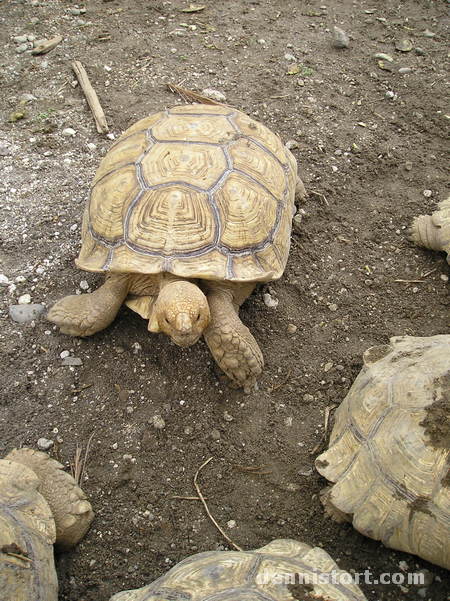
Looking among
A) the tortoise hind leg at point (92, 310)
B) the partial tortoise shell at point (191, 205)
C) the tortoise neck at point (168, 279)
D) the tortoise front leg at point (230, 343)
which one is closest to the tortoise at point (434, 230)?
the partial tortoise shell at point (191, 205)

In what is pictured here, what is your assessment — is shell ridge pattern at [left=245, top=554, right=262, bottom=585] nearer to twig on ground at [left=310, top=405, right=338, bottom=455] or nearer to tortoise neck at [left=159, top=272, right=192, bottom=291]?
twig on ground at [left=310, top=405, right=338, bottom=455]

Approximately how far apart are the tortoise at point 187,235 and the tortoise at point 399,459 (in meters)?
0.73

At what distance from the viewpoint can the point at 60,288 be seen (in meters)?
3.42

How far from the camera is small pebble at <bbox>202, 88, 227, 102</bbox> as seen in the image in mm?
4772

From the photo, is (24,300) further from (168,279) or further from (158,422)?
(158,422)

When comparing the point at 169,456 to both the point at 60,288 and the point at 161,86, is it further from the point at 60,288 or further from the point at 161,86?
the point at 161,86

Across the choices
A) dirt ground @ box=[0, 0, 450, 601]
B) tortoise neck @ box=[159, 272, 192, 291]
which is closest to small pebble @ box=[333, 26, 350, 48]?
dirt ground @ box=[0, 0, 450, 601]

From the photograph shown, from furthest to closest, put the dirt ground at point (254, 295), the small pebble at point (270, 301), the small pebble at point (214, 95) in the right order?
1. the small pebble at point (214, 95)
2. the small pebble at point (270, 301)
3. the dirt ground at point (254, 295)

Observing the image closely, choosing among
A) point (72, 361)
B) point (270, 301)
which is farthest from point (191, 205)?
point (72, 361)

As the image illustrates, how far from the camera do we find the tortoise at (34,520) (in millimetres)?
1928

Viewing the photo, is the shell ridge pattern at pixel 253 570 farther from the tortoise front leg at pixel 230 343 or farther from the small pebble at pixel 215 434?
the tortoise front leg at pixel 230 343

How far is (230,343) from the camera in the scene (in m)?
2.81

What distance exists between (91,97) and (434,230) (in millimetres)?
3130

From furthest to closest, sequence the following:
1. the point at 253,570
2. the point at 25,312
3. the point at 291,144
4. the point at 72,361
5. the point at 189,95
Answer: the point at 189,95 → the point at 291,144 → the point at 25,312 → the point at 72,361 → the point at 253,570
